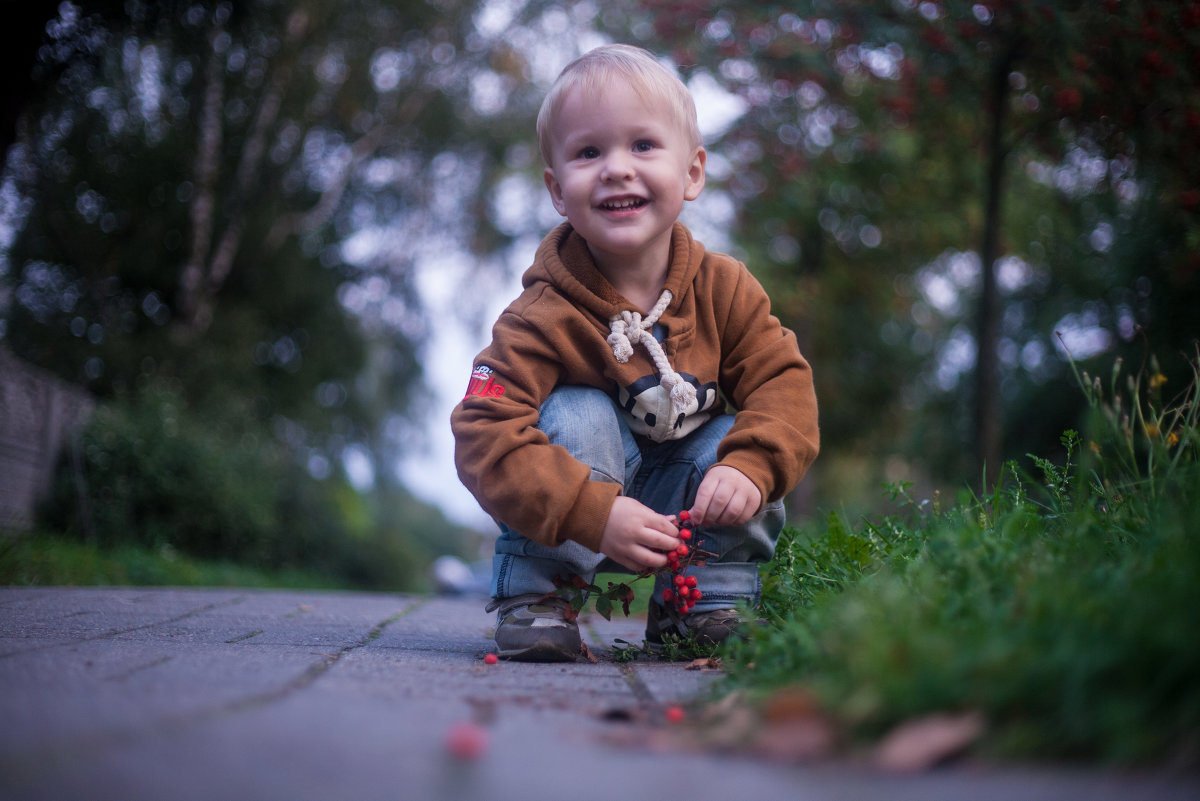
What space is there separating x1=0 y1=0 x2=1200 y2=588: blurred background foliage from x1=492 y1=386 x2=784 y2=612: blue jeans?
1.85m

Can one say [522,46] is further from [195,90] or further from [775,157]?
[775,157]

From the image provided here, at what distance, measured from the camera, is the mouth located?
233cm

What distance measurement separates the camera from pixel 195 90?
10742mm

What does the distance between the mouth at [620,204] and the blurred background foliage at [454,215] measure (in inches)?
87.4

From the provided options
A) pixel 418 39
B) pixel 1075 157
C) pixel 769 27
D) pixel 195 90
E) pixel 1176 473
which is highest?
pixel 418 39

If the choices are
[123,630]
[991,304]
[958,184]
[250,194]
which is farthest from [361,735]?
[250,194]

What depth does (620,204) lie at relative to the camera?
233 centimetres

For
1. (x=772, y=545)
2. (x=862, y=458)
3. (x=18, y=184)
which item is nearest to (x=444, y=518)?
(x=862, y=458)

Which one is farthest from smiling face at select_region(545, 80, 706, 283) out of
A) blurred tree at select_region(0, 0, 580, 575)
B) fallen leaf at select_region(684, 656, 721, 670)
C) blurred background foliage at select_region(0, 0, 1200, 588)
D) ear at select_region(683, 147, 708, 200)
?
blurred tree at select_region(0, 0, 580, 575)

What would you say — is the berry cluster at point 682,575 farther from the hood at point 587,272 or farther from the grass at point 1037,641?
the hood at point 587,272

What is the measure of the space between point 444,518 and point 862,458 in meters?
39.9

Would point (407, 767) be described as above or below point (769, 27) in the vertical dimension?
below

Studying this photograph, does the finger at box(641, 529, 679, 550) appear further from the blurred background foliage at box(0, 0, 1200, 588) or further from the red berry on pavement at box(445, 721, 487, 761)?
the blurred background foliage at box(0, 0, 1200, 588)

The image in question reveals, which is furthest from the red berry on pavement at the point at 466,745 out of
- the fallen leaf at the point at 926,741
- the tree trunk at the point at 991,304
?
the tree trunk at the point at 991,304
